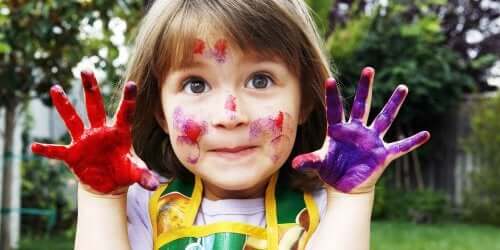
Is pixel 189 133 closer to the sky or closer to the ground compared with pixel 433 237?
closer to the sky

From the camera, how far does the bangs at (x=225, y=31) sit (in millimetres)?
1511

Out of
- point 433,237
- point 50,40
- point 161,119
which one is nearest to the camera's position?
point 161,119

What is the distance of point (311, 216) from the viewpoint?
164 centimetres

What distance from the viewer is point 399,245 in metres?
6.69

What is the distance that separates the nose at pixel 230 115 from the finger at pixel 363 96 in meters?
0.25

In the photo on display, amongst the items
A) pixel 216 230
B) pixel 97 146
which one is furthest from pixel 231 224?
pixel 97 146

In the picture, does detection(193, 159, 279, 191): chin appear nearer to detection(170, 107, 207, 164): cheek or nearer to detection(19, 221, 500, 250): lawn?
detection(170, 107, 207, 164): cheek

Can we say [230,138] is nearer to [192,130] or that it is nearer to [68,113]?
[192,130]

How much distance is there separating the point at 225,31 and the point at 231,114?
199 millimetres

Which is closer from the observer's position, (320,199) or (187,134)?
(187,134)

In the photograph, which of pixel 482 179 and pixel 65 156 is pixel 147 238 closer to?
pixel 65 156

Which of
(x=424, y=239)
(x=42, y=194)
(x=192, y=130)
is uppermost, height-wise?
(x=192, y=130)

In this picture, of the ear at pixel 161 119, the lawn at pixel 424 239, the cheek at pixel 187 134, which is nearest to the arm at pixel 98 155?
the cheek at pixel 187 134

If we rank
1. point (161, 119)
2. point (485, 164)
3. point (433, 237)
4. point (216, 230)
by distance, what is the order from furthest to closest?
point (485, 164) → point (433, 237) → point (161, 119) → point (216, 230)
